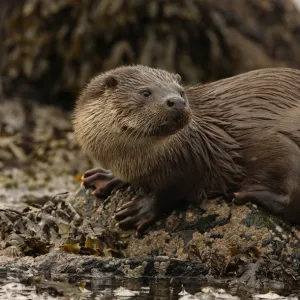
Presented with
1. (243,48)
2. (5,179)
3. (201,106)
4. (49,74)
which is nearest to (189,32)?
(243,48)

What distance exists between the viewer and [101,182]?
22.7 ft

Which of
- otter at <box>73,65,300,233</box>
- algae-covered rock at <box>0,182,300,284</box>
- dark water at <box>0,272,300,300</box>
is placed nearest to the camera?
dark water at <box>0,272,300,300</box>

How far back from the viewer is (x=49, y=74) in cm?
1315

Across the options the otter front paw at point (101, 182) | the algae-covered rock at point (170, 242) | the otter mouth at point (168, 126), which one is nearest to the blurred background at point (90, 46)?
the otter front paw at point (101, 182)

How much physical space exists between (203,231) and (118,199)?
0.68 m

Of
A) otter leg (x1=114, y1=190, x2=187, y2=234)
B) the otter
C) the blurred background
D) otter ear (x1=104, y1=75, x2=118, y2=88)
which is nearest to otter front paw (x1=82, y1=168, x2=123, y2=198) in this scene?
the otter

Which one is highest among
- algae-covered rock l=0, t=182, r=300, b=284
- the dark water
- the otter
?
the otter

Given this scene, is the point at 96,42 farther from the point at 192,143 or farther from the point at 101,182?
the point at 192,143

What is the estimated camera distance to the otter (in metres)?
6.31

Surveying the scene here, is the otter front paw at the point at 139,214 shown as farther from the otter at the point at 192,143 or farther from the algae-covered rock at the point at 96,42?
the algae-covered rock at the point at 96,42

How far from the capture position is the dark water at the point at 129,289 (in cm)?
553

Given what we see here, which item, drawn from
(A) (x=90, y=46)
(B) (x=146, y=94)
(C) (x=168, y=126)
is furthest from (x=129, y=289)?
(A) (x=90, y=46)

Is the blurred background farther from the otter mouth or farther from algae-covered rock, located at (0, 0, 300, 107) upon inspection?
the otter mouth

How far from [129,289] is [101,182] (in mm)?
1332
